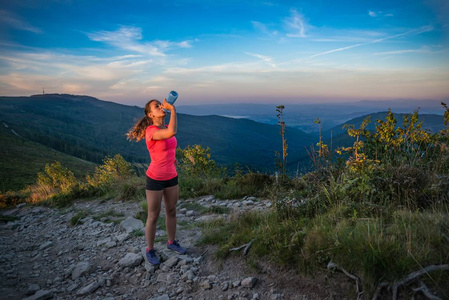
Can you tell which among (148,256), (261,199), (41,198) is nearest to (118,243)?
(148,256)

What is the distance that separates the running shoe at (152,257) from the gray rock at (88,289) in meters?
0.80

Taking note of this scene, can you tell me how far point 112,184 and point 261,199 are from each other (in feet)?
19.6

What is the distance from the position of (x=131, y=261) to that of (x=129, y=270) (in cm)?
16

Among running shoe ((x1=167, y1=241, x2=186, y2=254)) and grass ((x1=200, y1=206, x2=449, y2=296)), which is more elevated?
grass ((x1=200, y1=206, x2=449, y2=296))

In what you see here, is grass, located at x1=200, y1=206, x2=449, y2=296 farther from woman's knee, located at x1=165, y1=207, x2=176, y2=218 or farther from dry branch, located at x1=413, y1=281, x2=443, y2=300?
woman's knee, located at x1=165, y1=207, x2=176, y2=218

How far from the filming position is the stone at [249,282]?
127 inches

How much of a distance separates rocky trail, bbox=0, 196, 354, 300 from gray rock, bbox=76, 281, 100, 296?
0.01m

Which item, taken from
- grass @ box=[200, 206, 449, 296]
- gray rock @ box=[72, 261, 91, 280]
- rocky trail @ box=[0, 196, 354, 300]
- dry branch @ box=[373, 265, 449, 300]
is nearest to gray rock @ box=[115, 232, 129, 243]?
rocky trail @ box=[0, 196, 354, 300]

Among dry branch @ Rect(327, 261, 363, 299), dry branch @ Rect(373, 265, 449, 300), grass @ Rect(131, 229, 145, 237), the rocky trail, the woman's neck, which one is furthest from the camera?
grass @ Rect(131, 229, 145, 237)

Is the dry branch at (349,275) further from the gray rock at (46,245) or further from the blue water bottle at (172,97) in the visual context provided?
the gray rock at (46,245)

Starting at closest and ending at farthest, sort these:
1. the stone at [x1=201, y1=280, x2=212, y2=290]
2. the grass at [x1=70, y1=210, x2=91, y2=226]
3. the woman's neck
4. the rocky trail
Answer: the rocky trail < the stone at [x1=201, y1=280, x2=212, y2=290] < the woman's neck < the grass at [x1=70, y1=210, x2=91, y2=226]

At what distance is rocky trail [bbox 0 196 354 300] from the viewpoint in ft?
10.4

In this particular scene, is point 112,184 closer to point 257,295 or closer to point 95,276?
point 95,276

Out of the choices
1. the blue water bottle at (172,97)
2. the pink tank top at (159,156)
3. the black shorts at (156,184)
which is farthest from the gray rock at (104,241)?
the blue water bottle at (172,97)
